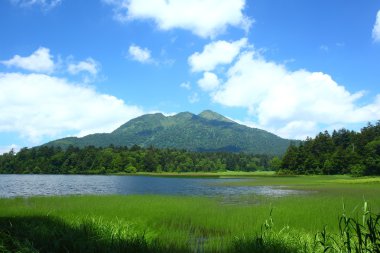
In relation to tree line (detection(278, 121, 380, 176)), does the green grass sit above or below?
below

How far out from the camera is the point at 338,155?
134 meters

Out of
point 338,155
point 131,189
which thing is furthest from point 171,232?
point 338,155

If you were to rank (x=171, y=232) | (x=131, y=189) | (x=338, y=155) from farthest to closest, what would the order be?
(x=338, y=155), (x=131, y=189), (x=171, y=232)

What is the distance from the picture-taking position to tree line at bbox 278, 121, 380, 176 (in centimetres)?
11495

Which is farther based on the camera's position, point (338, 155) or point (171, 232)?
point (338, 155)

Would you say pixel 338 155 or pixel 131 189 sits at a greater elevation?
pixel 338 155

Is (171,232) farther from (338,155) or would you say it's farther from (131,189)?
(338,155)

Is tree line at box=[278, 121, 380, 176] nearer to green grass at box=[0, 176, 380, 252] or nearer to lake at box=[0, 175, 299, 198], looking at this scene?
lake at box=[0, 175, 299, 198]

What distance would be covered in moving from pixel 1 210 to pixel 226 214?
16.6 m

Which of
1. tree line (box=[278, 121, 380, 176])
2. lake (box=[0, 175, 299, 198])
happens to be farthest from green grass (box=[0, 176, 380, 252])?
tree line (box=[278, 121, 380, 176])

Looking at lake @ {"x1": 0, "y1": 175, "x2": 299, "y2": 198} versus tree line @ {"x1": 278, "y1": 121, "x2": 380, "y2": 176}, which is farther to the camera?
tree line @ {"x1": 278, "y1": 121, "x2": 380, "y2": 176}

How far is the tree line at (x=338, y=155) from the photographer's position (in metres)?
A: 115

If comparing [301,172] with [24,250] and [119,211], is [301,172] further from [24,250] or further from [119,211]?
[24,250]

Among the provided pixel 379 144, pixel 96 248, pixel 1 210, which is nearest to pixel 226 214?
pixel 96 248
